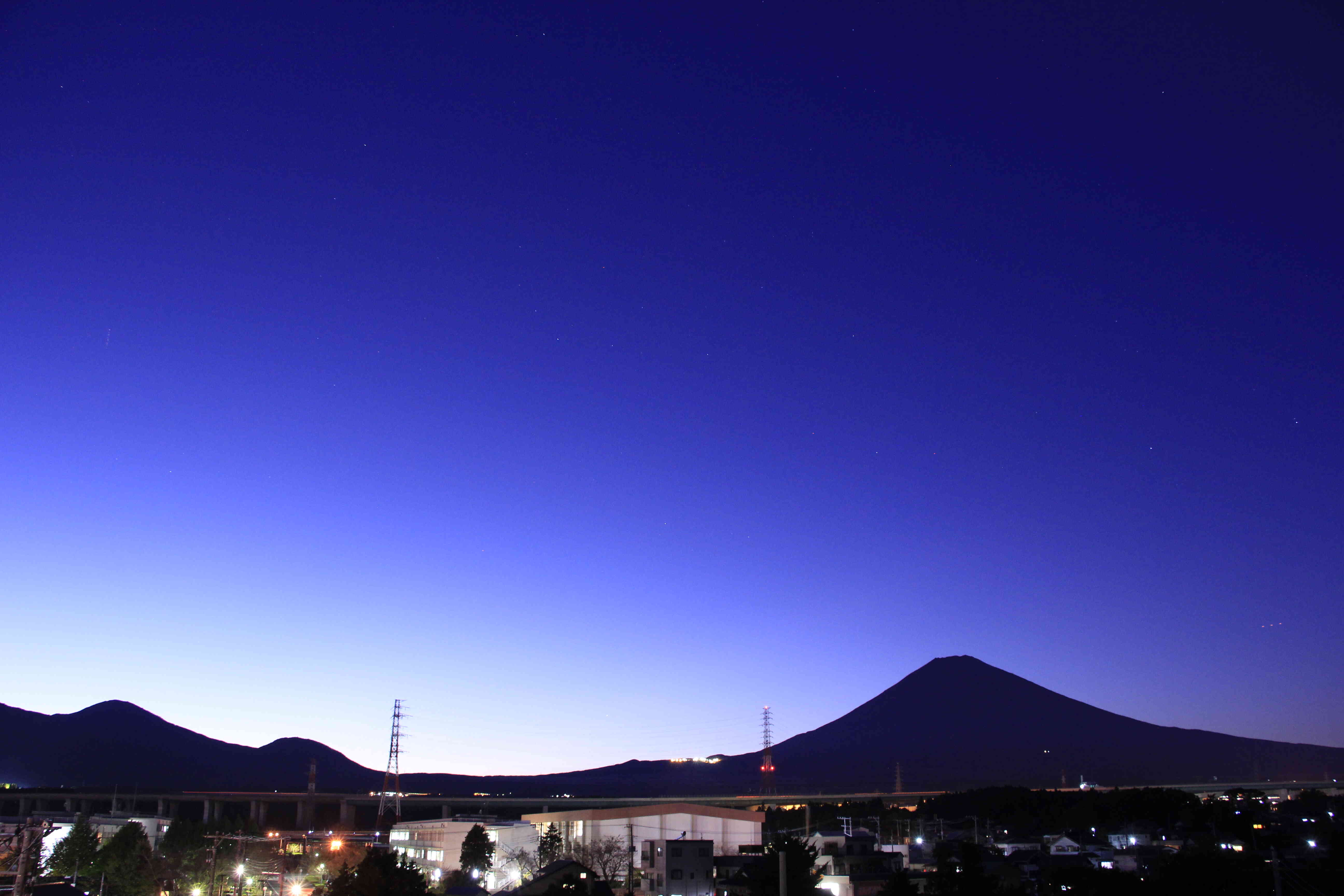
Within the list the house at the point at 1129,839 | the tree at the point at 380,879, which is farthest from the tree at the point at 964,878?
the house at the point at 1129,839

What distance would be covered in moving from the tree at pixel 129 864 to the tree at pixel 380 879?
12290 millimetres

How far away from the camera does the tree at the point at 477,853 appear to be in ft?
133

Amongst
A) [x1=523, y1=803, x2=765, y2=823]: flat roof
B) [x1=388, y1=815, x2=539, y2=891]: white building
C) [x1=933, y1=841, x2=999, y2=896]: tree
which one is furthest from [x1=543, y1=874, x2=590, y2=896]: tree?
[x1=523, y1=803, x2=765, y2=823]: flat roof

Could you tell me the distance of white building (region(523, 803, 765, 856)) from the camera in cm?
4688

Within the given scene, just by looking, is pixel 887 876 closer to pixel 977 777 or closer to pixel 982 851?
pixel 982 851

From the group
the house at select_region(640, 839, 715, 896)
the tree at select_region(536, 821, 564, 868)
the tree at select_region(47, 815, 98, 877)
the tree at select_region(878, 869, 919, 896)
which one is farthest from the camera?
the tree at select_region(536, 821, 564, 868)

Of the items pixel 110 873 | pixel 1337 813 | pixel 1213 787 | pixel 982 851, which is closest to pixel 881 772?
pixel 1213 787

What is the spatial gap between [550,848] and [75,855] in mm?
20129

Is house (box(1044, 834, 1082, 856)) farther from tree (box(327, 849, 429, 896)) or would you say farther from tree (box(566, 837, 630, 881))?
tree (box(327, 849, 429, 896))

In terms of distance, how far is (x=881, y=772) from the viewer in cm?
18638

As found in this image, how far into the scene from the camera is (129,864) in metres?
37.4

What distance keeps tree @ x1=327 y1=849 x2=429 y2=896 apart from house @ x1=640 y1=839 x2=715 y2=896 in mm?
11822

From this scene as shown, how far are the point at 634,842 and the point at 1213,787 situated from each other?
89794 mm

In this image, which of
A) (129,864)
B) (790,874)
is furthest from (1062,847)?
(129,864)
